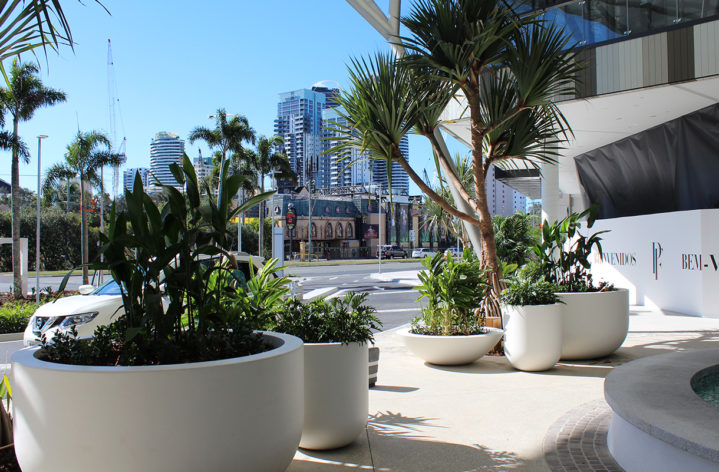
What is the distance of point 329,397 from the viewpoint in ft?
13.0

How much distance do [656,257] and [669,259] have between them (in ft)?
1.90

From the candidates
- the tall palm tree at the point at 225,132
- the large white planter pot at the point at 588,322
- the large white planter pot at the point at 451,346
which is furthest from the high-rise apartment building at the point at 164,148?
the large white planter pot at the point at 588,322

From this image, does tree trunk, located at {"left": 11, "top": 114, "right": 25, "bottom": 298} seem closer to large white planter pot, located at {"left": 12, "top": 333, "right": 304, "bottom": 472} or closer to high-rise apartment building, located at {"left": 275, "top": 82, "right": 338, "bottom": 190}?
large white planter pot, located at {"left": 12, "top": 333, "right": 304, "bottom": 472}

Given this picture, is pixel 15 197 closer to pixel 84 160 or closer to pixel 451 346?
pixel 84 160

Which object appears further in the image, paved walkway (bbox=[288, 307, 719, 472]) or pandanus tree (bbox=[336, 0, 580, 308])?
pandanus tree (bbox=[336, 0, 580, 308])

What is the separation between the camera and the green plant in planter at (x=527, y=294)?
6707mm

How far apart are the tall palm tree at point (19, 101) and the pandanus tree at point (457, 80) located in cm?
1569

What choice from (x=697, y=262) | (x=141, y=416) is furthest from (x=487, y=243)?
(x=697, y=262)

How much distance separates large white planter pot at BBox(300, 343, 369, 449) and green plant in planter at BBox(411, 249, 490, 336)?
339 centimetres

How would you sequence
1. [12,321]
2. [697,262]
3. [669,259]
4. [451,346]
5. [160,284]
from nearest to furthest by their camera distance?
[160,284], [451,346], [12,321], [697,262], [669,259]

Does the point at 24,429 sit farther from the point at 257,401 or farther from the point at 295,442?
the point at 295,442

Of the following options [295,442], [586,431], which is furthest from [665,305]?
[295,442]

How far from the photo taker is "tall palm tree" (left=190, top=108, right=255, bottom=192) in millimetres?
35688

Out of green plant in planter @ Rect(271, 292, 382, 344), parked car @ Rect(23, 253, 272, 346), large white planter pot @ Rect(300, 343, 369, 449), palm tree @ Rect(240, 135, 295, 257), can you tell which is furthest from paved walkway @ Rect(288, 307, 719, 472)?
palm tree @ Rect(240, 135, 295, 257)
